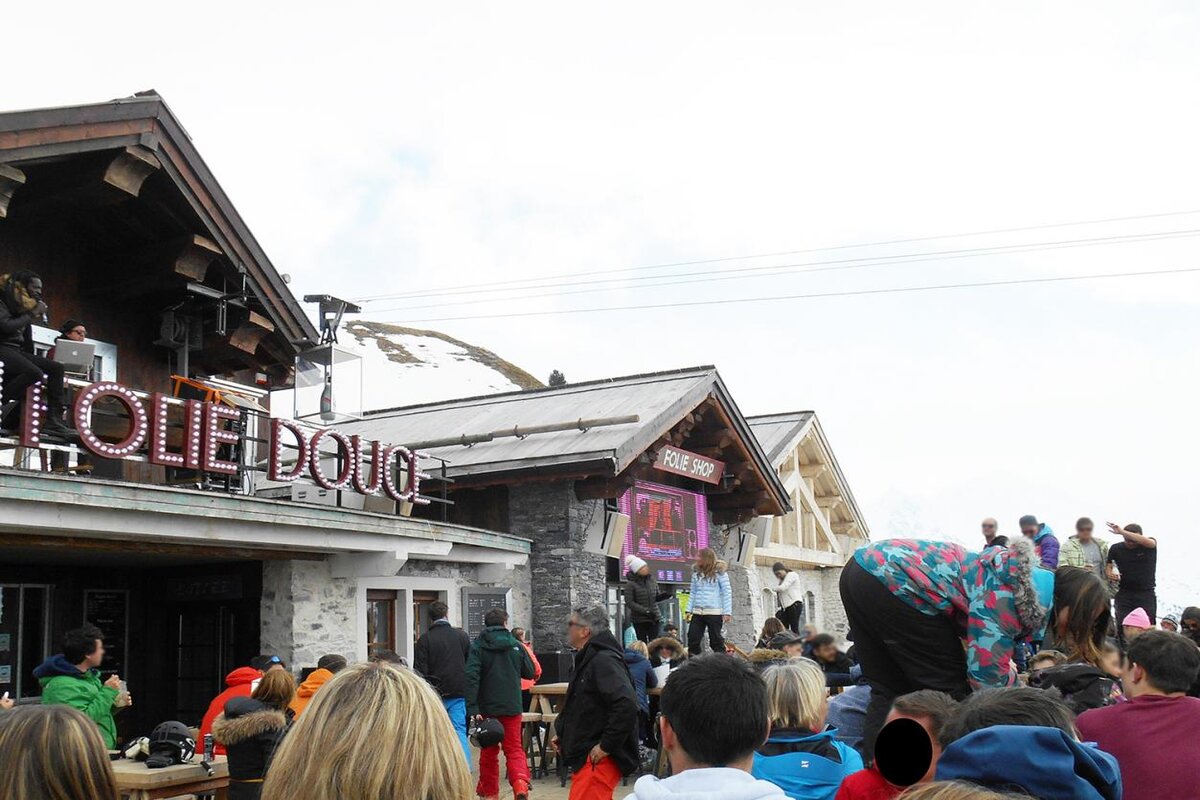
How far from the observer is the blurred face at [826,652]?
8.91 m

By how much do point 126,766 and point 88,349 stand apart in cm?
451

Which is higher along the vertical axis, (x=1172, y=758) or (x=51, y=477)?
(x=51, y=477)

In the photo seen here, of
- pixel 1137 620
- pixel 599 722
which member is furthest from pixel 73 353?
pixel 1137 620

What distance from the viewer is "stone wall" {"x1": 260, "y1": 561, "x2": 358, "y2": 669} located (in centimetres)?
1131

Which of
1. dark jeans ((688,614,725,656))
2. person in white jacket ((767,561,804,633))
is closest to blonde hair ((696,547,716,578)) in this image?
dark jeans ((688,614,725,656))

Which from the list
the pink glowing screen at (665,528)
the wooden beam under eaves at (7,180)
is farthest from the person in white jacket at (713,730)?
the pink glowing screen at (665,528)

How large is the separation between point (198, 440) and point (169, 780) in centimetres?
361

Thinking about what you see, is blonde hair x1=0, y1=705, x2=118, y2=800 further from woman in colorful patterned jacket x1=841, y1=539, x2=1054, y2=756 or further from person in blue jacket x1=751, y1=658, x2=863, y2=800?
woman in colorful patterned jacket x1=841, y1=539, x2=1054, y2=756

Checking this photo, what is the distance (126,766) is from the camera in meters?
7.02

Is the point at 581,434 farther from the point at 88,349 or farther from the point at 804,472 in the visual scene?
the point at 804,472

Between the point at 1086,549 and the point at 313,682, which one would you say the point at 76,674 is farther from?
the point at 1086,549

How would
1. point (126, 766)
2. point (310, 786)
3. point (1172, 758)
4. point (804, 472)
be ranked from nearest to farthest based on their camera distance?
point (310, 786), point (1172, 758), point (126, 766), point (804, 472)

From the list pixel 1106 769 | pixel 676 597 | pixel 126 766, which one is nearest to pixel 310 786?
pixel 1106 769

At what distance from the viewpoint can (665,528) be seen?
1822 cm
